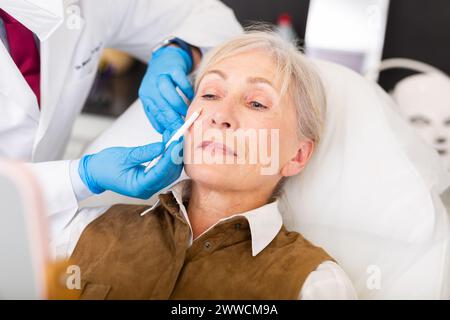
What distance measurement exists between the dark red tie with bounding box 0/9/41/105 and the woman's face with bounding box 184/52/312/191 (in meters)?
0.42

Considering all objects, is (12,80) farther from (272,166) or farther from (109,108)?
(109,108)

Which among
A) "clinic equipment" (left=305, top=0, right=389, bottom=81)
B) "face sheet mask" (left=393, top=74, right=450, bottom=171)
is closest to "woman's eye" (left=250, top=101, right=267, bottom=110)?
"face sheet mask" (left=393, top=74, right=450, bottom=171)

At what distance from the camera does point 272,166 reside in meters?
1.10

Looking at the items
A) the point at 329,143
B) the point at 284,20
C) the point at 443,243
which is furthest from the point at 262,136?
the point at 284,20

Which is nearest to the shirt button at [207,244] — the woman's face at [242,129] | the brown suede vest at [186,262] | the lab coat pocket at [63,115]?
the brown suede vest at [186,262]

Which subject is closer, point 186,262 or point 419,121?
point 186,262

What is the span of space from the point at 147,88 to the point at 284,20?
88 centimetres

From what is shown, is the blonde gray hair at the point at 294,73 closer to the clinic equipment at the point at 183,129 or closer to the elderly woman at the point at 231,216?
the elderly woman at the point at 231,216

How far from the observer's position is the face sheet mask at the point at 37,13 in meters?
1.13

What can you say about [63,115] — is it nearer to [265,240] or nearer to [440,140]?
[265,240]

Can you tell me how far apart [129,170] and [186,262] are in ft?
0.73

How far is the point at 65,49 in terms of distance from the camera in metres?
1.24

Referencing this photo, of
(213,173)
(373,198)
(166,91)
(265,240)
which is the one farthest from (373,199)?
(166,91)

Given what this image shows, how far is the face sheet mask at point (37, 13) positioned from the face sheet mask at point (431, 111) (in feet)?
3.43
